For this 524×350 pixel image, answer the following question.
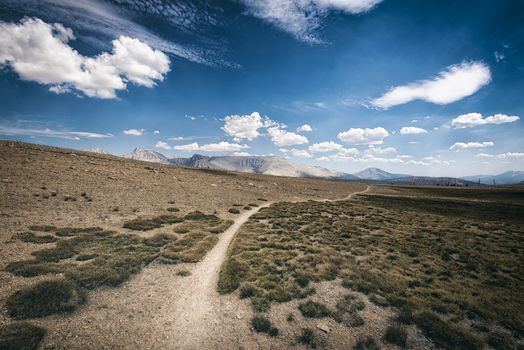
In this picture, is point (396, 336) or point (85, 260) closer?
point (396, 336)

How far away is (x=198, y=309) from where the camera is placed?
1283 centimetres

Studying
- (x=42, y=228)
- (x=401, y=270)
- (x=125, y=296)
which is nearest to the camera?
(x=125, y=296)

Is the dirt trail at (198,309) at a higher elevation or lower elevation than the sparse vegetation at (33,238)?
lower

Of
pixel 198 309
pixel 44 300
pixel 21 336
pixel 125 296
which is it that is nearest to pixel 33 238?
pixel 44 300

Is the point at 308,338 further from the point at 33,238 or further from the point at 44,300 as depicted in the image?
the point at 33,238

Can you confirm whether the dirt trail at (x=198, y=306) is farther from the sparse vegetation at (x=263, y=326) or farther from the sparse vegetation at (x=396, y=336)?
the sparse vegetation at (x=396, y=336)

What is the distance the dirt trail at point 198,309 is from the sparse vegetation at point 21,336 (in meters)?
4.85

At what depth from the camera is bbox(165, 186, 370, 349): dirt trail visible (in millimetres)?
10773

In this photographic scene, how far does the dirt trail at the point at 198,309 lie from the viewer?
10773mm

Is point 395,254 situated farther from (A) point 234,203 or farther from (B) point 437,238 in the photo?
(A) point 234,203

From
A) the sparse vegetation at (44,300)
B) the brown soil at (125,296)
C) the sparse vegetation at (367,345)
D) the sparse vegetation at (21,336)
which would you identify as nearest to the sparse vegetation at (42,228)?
the brown soil at (125,296)

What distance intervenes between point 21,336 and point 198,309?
6795 mm

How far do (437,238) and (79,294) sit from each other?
108 feet

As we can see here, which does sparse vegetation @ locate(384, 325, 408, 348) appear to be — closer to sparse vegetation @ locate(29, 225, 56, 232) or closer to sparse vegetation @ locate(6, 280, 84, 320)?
sparse vegetation @ locate(6, 280, 84, 320)
